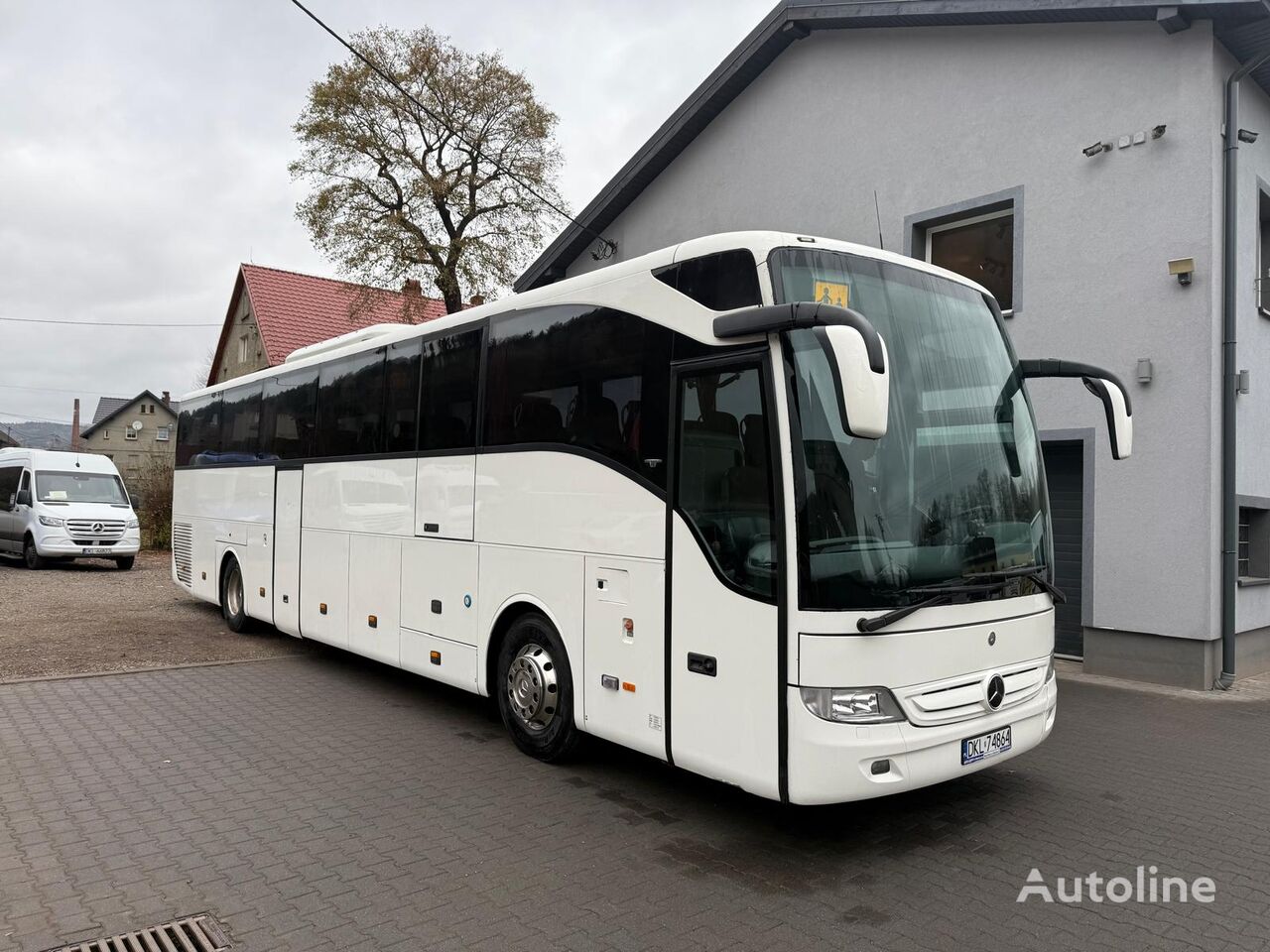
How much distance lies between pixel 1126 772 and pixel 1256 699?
3436 mm

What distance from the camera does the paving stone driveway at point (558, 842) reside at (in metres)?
3.89

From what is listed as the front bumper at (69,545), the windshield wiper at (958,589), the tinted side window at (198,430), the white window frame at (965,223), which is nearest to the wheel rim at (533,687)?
the windshield wiper at (958,589)

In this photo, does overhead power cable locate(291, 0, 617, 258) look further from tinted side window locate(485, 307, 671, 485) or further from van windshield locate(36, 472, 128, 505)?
van windshield locate(36, 472, 128, 505)

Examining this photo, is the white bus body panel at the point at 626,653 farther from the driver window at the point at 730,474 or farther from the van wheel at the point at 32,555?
the van wheel at the point at 32,555

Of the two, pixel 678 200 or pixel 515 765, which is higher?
pixel 678 200

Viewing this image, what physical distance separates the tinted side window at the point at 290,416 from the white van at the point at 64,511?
11.6m

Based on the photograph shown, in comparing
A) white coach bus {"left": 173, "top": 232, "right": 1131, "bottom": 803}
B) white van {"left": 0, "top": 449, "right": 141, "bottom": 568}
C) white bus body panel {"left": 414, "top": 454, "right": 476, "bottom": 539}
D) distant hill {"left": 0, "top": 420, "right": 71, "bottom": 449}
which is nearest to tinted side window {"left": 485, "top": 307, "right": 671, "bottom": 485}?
white coach bus {"left": 173, "top": 232, "right": 1131, "bottom": 803}

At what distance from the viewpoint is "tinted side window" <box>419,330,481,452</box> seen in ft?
23.1

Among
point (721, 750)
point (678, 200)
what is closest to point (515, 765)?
point (721, 750)

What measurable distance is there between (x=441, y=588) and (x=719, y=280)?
355 centimetres

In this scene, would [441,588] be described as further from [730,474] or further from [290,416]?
[290,416]

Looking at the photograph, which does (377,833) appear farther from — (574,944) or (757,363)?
(757,363)

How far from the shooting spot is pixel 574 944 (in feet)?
12.2

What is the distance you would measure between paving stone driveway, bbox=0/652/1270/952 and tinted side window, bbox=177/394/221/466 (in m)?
5.44
